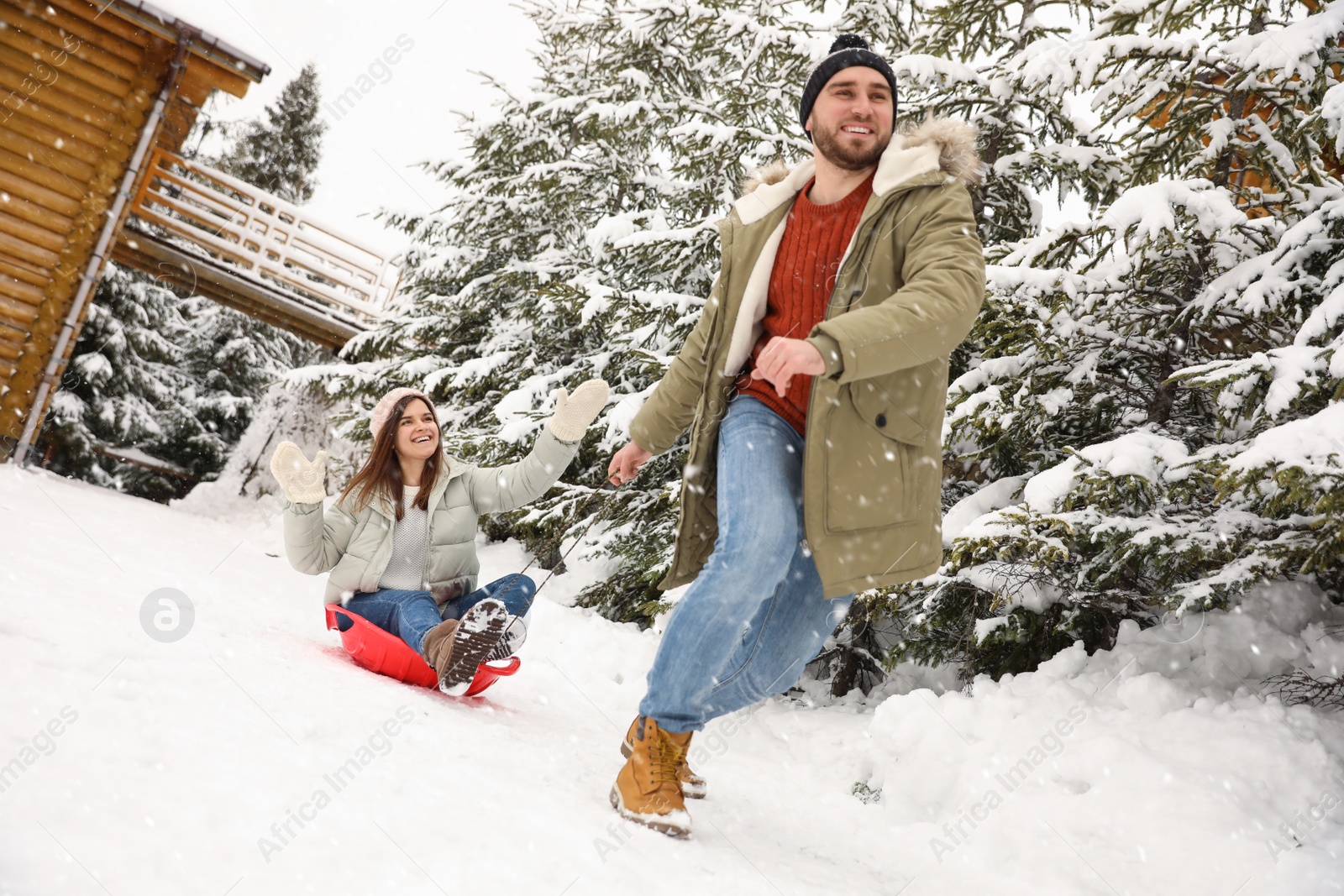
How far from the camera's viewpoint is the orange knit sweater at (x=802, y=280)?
2357mm

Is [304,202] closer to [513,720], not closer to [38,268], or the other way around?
[38,268]

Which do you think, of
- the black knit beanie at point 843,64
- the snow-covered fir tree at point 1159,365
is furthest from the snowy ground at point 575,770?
the black knit beanie at point 843,64

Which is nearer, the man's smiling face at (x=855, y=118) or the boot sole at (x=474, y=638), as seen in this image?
the man's smiling face at (x=855, y=118)

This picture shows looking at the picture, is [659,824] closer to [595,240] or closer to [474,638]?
[474,638]

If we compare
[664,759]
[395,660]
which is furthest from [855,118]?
[395,660]

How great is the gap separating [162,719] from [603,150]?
7.13 metres

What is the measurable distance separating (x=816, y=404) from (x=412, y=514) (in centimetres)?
232

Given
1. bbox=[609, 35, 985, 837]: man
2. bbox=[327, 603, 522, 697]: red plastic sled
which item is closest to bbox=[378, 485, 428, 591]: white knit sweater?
bbox=[327, 603, 522, 697]: red plastic sled

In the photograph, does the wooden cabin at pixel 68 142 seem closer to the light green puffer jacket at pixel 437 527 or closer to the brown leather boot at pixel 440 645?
the light green puffer jacket at pixel 437 527

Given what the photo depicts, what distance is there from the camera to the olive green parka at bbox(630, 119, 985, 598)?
1.96 meters

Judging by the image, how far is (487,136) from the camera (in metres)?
8.73

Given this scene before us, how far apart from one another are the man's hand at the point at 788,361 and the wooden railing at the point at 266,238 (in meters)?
11.6

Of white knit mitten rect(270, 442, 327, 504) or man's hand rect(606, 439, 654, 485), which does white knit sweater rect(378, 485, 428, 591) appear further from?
man's hand rect(606, 439, 654, 485)

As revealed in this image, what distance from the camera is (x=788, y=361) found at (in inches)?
71.8
